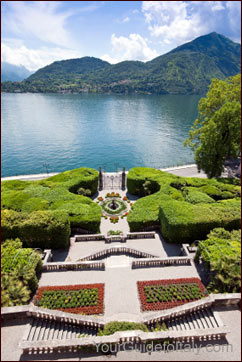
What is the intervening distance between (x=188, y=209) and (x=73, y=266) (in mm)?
16332

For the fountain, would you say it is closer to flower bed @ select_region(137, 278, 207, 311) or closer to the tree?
flower bed @ select_region(137, 278, 207, 311)

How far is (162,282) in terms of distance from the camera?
19.6m

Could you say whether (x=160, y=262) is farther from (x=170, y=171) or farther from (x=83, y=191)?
(x=170, y=171)

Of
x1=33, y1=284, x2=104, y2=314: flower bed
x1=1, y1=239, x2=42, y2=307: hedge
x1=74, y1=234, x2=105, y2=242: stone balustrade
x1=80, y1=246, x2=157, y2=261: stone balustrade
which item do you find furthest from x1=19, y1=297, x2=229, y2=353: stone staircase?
x1=74, y1=234, x2=105, y2=242: stone balustrade

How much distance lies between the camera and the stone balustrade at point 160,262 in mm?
21780

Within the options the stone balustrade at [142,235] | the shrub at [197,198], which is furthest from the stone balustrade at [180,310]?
the shrub at [197,198]

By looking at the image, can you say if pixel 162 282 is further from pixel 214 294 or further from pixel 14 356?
pixel 14 356

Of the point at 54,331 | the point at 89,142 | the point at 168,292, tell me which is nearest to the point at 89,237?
the point at 54,331

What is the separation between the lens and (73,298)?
59.4 ft

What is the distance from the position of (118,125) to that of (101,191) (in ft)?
304

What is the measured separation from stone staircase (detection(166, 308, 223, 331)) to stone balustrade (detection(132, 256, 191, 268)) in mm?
5363

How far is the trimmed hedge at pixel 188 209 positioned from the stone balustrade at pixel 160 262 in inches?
140

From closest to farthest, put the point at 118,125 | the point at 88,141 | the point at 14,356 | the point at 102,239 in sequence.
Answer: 1. the point at 14,356
2. the point at 102,239
3. the point at 88,141
4. the point at 118,125

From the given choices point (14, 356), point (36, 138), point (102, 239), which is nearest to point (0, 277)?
point (14, 356)
